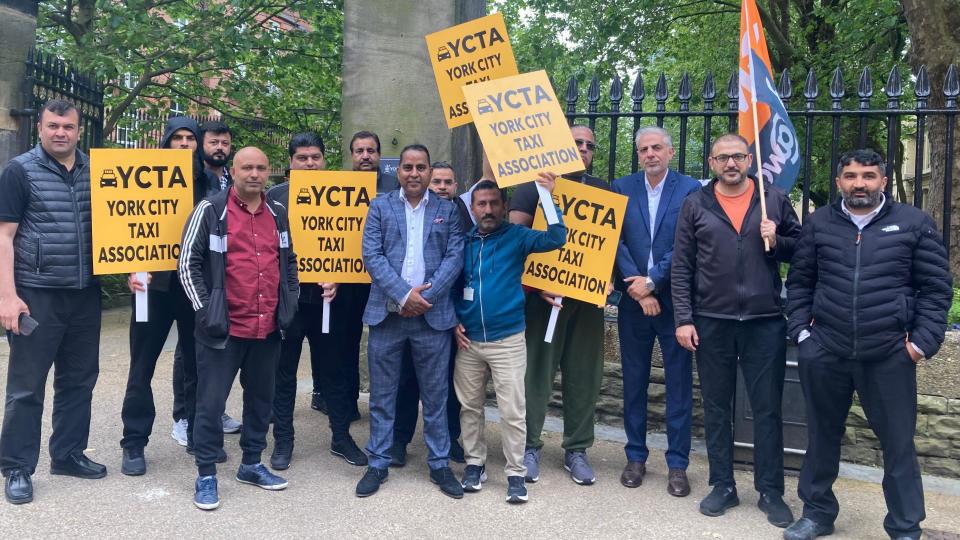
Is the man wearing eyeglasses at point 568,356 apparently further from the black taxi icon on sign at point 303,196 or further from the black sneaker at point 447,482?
the black taxi icon on sign at point 303,196

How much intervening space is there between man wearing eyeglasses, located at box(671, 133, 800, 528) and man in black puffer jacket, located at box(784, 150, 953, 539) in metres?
0.23

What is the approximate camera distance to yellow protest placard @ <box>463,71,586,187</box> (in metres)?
4.75

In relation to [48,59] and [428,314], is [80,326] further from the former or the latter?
[48,59]

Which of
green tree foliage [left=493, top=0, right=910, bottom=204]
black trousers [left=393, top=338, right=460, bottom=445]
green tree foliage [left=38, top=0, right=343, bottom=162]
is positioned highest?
green tree foliage [left=493, top=0, right=910, bottom=204]

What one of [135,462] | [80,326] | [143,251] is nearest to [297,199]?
[143,251]

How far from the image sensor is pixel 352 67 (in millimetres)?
7098

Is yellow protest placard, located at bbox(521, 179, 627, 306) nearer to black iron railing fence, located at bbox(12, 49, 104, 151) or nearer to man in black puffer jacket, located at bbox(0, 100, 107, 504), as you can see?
man in black puffer jacket, located at bbox(0, 100, 107, 504)

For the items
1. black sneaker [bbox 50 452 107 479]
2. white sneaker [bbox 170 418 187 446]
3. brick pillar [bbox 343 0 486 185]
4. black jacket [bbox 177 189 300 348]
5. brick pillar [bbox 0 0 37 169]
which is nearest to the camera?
black jacket [bbox 177 189 300 348]

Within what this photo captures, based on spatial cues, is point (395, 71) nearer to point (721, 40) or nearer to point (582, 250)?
point (582, 250)

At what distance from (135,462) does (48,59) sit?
18.7ft

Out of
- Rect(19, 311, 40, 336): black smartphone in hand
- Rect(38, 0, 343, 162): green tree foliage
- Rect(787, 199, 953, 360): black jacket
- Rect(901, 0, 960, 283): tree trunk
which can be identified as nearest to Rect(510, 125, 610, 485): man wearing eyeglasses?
Rect(787, 199, 953, 360): black jacket

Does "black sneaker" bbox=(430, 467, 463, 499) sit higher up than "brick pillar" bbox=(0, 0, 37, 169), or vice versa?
"brick pillar" bbox=(0, 0, 37, 169)

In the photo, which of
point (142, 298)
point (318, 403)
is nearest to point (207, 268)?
point (142, 298)

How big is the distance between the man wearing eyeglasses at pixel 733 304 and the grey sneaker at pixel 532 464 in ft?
3.33
